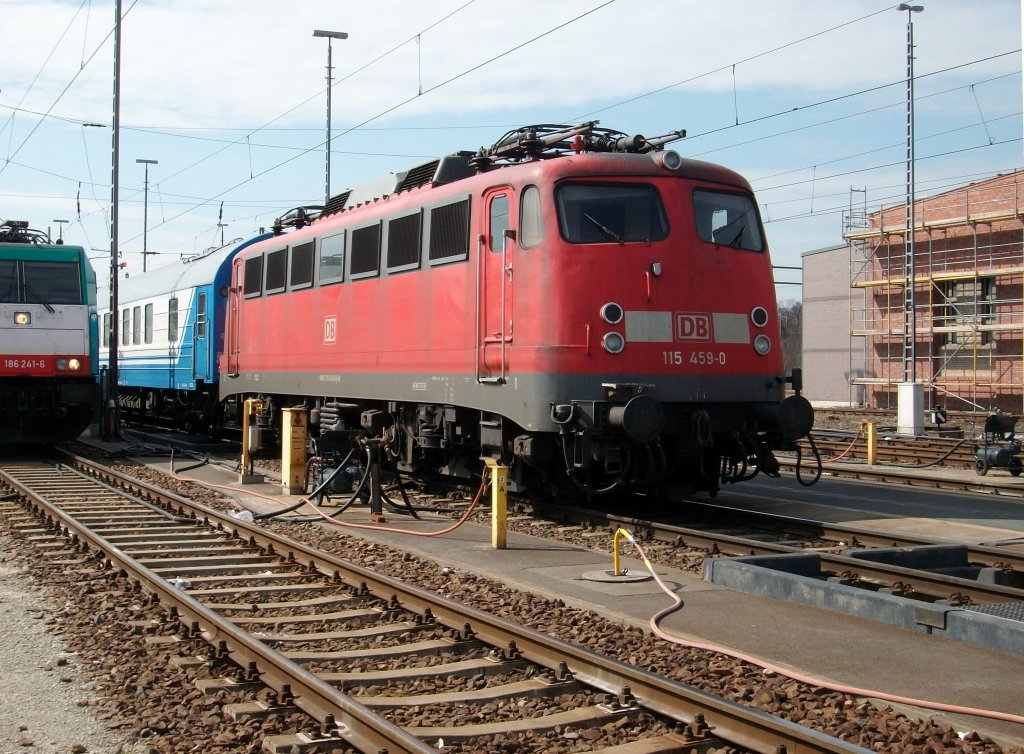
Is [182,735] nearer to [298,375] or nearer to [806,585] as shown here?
[806,585]

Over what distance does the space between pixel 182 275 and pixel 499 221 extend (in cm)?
1584

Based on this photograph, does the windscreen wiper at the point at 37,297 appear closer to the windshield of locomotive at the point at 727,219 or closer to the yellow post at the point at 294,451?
the yellow post at the point at 294,451

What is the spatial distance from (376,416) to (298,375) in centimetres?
294

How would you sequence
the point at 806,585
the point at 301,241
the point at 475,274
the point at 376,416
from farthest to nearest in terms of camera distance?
1. the point at 301,241
2. the point at 376,416
3. the point at 475,274
4. the point at 806,585

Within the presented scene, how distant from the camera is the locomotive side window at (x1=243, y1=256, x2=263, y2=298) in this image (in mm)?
18453

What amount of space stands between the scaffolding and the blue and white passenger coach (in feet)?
68.0

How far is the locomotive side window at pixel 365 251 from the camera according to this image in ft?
46.5

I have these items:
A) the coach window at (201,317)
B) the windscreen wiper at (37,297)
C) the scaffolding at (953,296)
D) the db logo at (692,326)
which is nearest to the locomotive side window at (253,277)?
the windscreen wiper at (37,297)

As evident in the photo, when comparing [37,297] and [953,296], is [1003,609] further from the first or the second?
[953,296]

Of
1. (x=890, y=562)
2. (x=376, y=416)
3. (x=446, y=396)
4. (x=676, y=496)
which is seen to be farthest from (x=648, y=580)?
(x=376, y=416)

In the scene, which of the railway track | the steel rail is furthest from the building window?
the steel rail

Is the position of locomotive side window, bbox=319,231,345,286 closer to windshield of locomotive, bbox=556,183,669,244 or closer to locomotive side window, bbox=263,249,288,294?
locomotive side window, bbox=263,249,288,294

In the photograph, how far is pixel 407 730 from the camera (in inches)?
204

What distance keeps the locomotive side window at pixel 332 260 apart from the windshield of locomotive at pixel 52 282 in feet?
21.8
